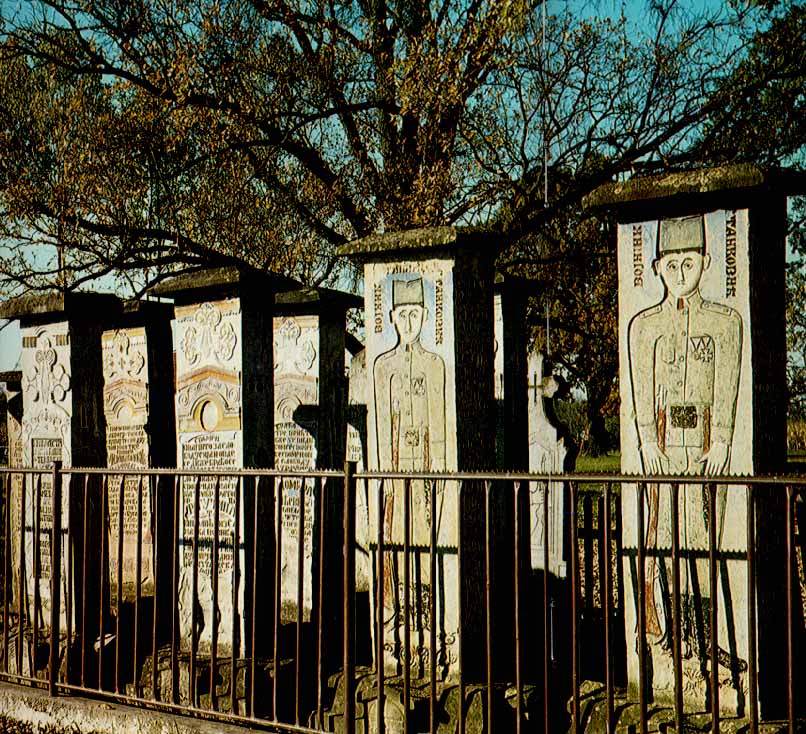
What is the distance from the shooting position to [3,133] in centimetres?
1360

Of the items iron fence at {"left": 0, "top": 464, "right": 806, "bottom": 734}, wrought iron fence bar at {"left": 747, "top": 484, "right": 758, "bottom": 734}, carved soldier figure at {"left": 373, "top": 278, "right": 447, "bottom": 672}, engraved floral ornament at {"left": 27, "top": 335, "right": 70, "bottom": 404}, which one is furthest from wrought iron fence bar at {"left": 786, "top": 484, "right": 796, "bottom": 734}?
engraved floral ornament at {"left": 27, "top": 335, "right": 70, "bottom": 404}

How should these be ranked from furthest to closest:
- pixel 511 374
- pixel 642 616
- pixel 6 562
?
pixel 511 374, pixel 6 562, pixel 642 616

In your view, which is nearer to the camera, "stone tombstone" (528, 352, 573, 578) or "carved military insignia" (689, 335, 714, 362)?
"carved military insignia" (689, 335, 714, 362)

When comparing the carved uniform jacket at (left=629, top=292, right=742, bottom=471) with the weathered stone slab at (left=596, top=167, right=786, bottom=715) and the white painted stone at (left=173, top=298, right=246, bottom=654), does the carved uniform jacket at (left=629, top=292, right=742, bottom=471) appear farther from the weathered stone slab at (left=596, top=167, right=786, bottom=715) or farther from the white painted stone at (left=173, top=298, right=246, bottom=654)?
the white painted stone at (left=173, top=298, right=246, bottom=654)

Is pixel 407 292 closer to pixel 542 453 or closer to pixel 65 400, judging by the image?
pixel 65 400

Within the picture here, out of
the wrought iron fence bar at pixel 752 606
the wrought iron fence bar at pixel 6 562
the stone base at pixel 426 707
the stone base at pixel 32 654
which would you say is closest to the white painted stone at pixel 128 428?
the stone base at pixel 32 654

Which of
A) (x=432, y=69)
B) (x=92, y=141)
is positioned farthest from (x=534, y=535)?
(x=92, y=141)

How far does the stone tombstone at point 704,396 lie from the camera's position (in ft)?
16.8

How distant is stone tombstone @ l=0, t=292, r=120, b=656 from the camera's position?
26.1 ft

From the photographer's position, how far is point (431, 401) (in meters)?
6.11

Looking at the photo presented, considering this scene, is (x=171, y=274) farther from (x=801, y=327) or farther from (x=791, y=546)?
(x=791, y=546)

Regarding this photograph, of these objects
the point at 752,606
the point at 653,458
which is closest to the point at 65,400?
the point at 653,458

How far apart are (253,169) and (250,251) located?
1.16m

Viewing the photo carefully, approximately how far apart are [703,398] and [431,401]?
1.60m
